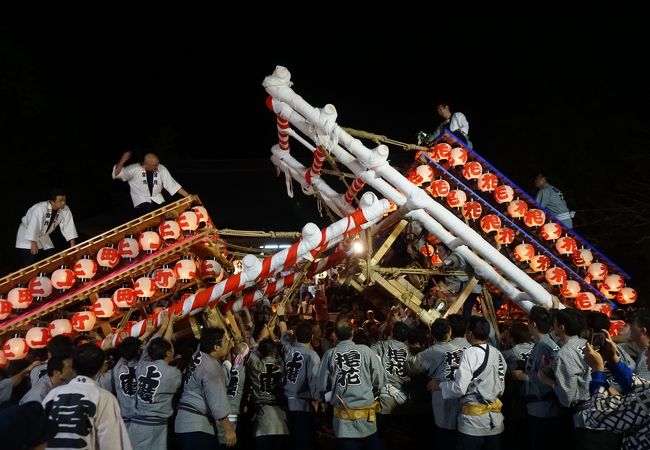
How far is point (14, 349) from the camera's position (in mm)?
8391

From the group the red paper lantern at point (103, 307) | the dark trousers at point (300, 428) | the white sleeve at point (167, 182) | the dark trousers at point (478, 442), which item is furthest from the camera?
the white sleeve at point (167, 182)

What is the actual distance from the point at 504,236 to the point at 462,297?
1176 mm

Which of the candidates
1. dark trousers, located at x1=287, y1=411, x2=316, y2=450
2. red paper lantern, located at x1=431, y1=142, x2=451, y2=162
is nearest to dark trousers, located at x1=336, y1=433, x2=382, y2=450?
dark trousers, located at x1=287, y1=411, x2=316, y2=450

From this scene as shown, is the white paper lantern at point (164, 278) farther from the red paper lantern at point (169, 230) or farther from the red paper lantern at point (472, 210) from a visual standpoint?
the red paper lantern at point (472, 210)

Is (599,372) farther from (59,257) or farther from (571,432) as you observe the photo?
(59,257)

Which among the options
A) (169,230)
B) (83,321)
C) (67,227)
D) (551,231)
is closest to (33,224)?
(67,227)

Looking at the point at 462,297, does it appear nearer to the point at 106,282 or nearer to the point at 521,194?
the point at 521,194

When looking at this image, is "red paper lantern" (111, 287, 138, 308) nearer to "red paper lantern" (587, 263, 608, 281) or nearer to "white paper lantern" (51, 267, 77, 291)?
"white paper lantern" (51, 267, 77, 291)

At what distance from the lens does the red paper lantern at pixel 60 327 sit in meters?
8.58

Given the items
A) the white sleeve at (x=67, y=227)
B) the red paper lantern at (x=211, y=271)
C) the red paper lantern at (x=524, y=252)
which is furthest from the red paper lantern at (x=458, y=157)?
the white sleeve at (x=67, y=227)

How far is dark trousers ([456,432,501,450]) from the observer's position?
6434 millimetres

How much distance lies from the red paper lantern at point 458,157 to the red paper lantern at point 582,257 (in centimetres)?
231

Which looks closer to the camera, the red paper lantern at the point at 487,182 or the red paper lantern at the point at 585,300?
the red paper lantern at the point at 585,300

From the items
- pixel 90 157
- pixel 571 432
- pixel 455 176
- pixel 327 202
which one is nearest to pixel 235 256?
pixel 327 202
